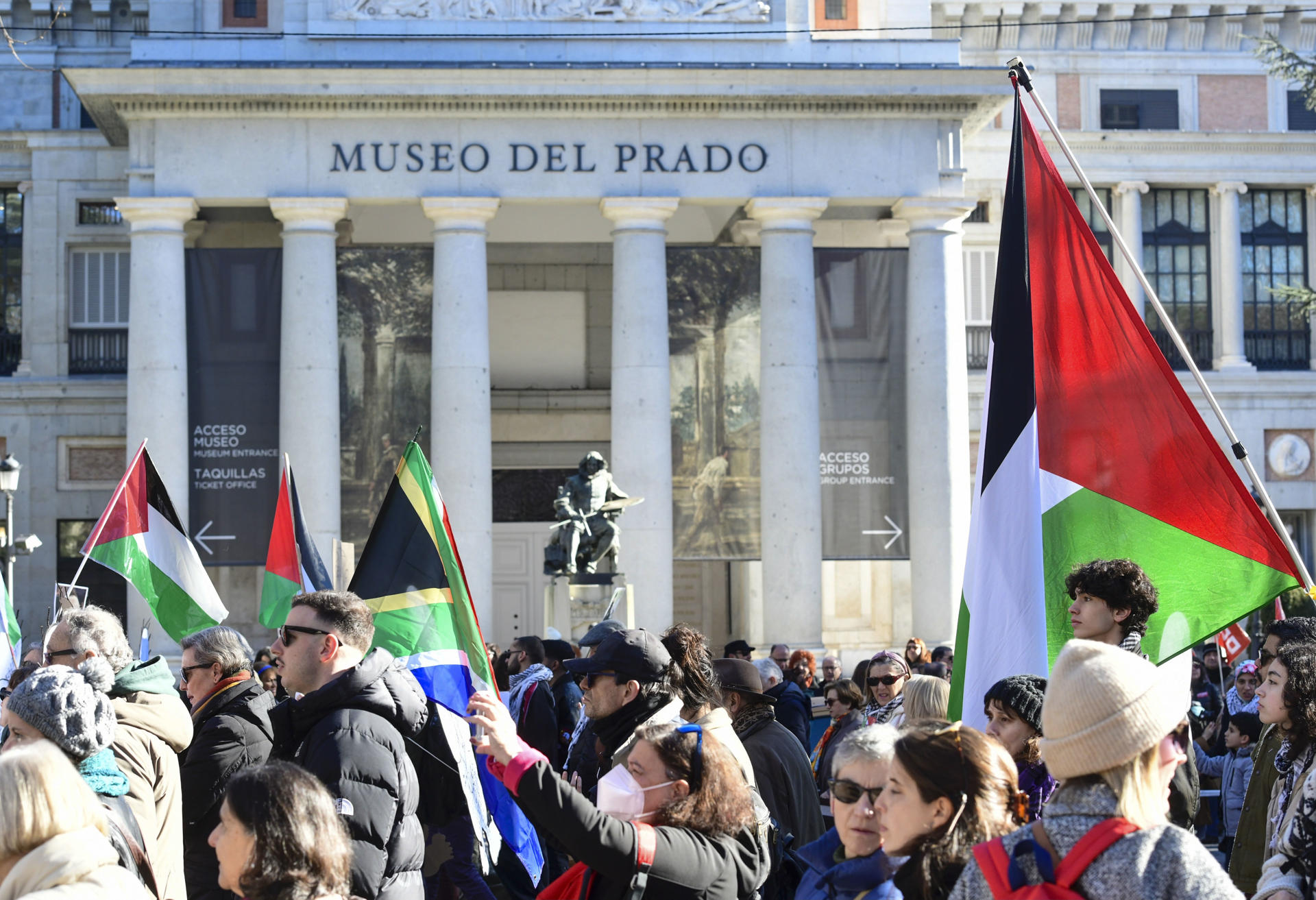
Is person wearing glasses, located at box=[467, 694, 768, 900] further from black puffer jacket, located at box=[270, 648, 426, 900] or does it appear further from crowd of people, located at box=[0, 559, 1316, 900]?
black puffer jacket, located at box=[270, 648, 426, 900]

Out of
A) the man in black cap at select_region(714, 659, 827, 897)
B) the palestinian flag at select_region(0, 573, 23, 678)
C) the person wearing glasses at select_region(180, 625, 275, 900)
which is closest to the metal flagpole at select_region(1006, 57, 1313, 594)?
the man in black cap at select_region(714, 659, 827, 897)

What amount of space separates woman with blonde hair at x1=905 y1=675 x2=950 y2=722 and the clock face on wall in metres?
29.6

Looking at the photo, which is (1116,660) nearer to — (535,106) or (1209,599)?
(1209,599)

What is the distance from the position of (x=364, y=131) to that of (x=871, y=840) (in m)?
24.8

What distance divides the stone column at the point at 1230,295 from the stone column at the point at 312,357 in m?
18.3

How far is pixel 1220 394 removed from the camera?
32.8 meters

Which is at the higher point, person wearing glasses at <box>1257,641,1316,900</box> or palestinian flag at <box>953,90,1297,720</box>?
palestinian flag at <box>953,90,1297,720</box>

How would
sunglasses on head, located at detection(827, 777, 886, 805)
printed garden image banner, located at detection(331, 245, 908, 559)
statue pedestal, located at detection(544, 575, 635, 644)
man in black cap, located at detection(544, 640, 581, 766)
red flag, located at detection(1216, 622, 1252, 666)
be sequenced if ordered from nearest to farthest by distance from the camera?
1. sunglasses on head, located at detection(827, 777, 886, 805)
2. man in black cap, located at detection(544, 640, 581, 766)
3. red flag, located at detection(1216, 622, 1252, 666)
4. statue pedestal, located at detection(544, 575, 635, 644)
5. printed garden image banner, located at detection(331, 245, 908, 559)

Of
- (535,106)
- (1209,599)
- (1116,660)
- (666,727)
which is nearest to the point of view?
(1116,660)

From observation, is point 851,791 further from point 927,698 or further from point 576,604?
point 576,604

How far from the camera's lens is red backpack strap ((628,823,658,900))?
4477 millimetres

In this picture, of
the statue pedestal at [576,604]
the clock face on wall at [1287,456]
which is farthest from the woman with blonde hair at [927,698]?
the clock face on wall at [1287,456]

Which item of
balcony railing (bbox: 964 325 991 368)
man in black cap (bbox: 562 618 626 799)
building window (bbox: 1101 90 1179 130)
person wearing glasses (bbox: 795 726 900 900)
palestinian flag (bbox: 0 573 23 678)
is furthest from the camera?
building window (bbox: 1101 90 1179 130)

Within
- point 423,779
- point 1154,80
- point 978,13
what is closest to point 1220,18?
point 1154,80
